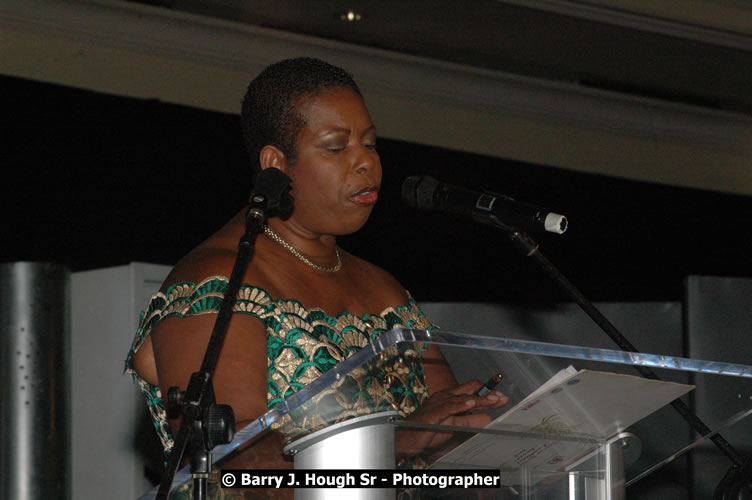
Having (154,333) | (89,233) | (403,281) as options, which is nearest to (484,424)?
(154,333)

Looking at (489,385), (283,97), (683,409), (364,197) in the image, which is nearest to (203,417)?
(489,385)

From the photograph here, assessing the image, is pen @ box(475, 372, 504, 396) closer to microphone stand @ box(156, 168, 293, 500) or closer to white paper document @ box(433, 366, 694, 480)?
white paper document @ box(433, 366, 694, 480)

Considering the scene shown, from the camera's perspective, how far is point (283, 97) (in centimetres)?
216

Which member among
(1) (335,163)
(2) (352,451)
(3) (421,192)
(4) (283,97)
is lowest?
(2) (352,451)

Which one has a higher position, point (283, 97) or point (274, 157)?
point (283, 97)

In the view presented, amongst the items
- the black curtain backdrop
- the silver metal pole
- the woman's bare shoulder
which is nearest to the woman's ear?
the woman's bare shoulder

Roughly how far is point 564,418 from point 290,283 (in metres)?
0.76

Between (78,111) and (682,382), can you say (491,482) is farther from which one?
(78,111)

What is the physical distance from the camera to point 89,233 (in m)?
4.22

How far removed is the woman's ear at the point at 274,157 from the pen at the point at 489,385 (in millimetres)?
889

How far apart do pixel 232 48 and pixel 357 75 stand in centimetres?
70

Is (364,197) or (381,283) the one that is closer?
(364,197)

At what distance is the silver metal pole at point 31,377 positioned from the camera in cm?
341

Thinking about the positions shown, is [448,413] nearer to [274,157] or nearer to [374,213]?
[274,157]
